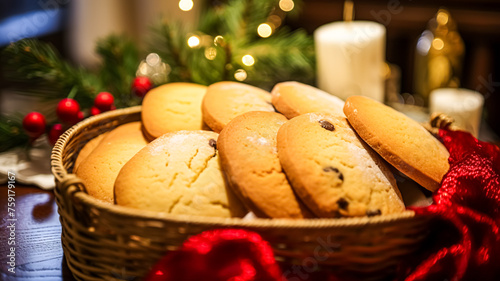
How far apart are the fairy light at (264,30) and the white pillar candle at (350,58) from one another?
127 millimetres

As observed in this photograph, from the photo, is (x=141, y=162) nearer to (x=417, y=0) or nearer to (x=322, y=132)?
(x=322, y=132)

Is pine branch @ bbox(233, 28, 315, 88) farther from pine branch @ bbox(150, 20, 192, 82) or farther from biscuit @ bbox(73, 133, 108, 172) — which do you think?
biscuit @ bbox(73, 133, 108, 172)

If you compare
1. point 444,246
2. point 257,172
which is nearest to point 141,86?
point 257,172

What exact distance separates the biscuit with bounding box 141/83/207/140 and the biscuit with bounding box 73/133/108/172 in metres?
0.10

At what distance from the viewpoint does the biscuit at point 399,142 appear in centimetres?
66

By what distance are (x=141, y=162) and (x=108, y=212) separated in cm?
14

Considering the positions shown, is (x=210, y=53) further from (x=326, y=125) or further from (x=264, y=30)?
(x=326, y=125)

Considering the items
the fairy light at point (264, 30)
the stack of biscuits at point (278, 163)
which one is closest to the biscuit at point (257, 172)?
the stack of biscuits at point (278, 163)

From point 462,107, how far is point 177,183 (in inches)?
33.5

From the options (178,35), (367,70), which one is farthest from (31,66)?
(367,70)

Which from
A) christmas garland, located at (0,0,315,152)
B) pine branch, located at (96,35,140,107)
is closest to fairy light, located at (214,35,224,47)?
christmas garland, located at (0,0,315,152)

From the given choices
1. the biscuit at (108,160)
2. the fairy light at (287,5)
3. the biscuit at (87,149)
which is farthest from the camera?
the fairy light at (287,5)

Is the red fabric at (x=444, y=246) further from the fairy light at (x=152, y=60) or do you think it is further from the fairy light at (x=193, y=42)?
the fairy light at (x=152, y=60)

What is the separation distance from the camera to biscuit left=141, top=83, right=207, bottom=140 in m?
0.82
